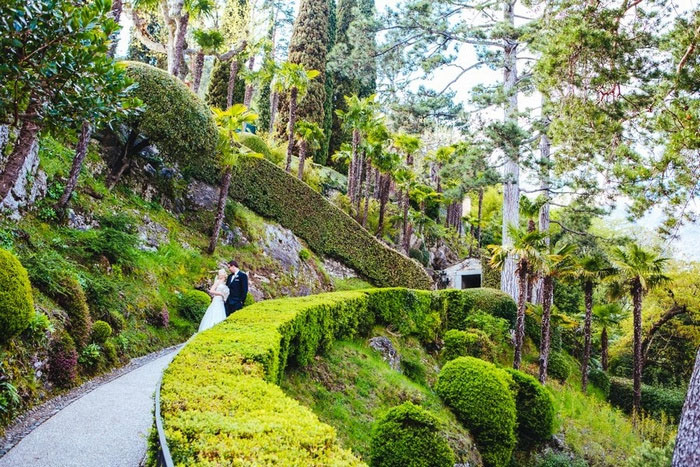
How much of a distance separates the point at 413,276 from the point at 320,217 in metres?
7.12

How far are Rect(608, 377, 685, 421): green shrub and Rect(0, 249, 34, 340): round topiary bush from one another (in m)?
28.0

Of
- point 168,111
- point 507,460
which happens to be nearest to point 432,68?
point 168,111

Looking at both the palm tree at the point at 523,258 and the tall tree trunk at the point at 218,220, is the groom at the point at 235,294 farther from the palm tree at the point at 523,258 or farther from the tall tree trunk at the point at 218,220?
the palm tree at the point at 523,258

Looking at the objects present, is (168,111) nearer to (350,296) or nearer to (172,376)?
(350,296)

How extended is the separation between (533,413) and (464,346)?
4279mm

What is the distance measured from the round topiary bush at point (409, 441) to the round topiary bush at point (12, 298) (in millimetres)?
6212

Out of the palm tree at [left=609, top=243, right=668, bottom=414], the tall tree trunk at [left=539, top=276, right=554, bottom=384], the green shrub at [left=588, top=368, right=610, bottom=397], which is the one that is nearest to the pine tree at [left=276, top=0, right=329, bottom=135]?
the tall tree trunk at [left=539, top=276, right=554, bottom=384]

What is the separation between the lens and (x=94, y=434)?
531 centimetres

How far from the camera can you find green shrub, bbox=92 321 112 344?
8.28 m

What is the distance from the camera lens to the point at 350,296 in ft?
45.6

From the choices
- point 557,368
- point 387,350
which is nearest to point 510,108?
point 387,350

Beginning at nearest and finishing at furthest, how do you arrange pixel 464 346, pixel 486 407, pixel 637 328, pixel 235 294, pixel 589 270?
pixel 235 294 < pixel 486 407 < pixel 464 346 < pixel 637 328 < pixel 589 270

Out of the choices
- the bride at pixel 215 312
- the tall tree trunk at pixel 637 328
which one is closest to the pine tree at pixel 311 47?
the tall tree trunk at pixel 637 328

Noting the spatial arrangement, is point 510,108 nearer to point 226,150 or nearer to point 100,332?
point 226,150
